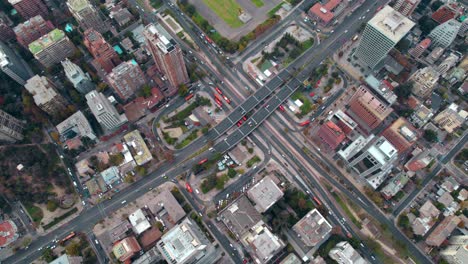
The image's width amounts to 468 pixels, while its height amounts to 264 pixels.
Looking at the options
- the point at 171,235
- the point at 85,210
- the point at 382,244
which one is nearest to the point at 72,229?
the point at 85,210

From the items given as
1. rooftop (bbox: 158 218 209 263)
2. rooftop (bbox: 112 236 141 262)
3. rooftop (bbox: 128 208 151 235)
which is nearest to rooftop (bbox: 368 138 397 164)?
rooftop (bbox: 158 218 209 263)

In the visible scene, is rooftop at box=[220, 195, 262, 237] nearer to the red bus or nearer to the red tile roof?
the red bus

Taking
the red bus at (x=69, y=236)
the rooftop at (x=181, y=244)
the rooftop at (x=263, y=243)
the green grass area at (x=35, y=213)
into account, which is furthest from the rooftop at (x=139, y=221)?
the rooftop at (x=263, y=243)

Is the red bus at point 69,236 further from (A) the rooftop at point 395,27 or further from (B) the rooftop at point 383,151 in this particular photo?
(A) the rooftop at point 395,27

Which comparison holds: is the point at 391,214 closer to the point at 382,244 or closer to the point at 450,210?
the point at 382,244

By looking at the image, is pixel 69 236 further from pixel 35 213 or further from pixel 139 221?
pixel 139 221

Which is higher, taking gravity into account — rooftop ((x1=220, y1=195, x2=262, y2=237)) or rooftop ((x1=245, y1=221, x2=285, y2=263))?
rooftop ((x1=220, y1=195, x2=262, y2=237))

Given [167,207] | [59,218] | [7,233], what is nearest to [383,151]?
[167,207]

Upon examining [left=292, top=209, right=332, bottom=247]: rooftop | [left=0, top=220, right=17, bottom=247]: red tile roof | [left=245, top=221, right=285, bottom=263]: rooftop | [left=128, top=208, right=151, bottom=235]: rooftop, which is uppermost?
[left=0, top=220, right=17, bottom=247]: red tile roof
